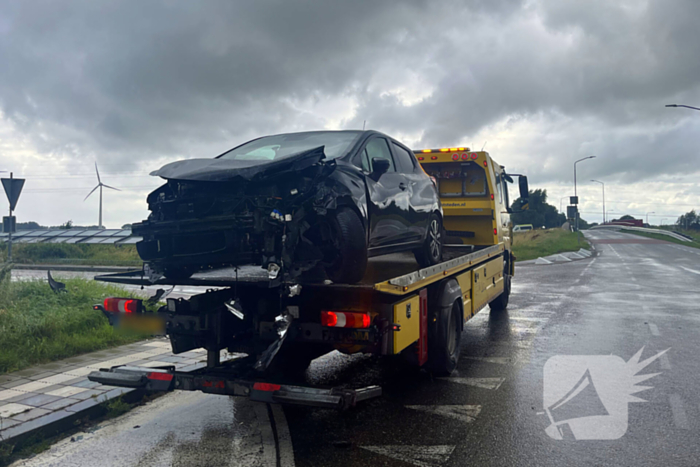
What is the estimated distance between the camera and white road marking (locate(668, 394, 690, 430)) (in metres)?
4.51

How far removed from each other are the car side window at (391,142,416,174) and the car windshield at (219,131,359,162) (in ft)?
2.97

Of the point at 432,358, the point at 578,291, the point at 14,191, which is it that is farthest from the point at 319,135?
the point at 578,291

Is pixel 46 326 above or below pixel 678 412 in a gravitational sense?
above

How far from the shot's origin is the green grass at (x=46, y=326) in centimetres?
→ 638

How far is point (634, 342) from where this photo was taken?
7848 mm

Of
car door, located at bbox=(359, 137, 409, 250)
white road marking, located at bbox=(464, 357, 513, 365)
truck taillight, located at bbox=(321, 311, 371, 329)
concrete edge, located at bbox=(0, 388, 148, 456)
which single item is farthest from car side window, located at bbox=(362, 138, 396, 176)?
concrete edge, located at bbox=(0, 388, 148, 456)

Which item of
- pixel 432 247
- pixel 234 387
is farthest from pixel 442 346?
pixel 234 387

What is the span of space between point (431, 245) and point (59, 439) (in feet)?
14.9

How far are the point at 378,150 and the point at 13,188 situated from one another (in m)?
6.93

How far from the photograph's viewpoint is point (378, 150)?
19.7ft

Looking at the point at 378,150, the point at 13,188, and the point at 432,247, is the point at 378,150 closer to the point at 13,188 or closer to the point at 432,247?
the point at 432,247

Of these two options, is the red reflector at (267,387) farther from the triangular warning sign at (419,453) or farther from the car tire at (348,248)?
the car tire at (348,248)

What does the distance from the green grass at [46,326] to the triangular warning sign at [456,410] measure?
9.81 feet

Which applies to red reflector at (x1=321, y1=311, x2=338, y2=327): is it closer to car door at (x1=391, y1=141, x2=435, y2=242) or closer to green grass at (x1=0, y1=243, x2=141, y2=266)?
car door at (x1=391, y1=141, x2=435, y2=242)
